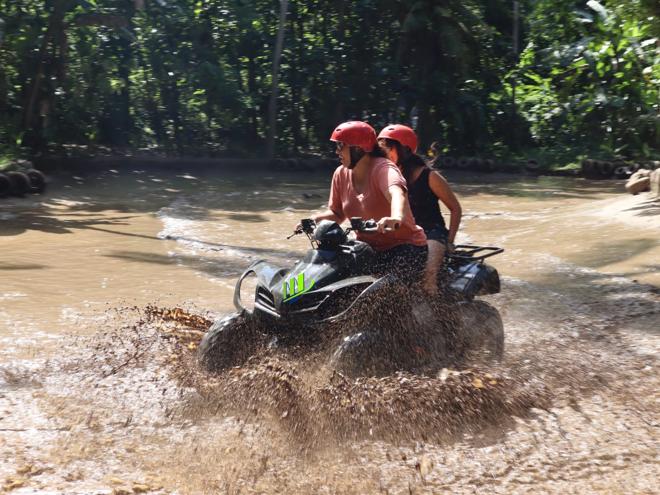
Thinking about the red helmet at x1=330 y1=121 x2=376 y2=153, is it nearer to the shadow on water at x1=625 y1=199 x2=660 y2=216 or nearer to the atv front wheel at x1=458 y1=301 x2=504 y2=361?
the atv front wheel at x1=458 y1=301 x2=504 y2=361

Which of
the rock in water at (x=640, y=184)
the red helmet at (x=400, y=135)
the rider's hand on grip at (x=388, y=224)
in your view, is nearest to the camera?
the rider's hand on grip at (x=388, y=224)

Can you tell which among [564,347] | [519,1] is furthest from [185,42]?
[564,347]

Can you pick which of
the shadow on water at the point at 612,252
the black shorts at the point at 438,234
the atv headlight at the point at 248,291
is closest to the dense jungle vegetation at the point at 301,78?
the shadow on water at the point at 612,252

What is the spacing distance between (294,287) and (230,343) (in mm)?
603

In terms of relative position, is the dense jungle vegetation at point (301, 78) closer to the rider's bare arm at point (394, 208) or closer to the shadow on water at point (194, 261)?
the shadow on water at point (194, 261)

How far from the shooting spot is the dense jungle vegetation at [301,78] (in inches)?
792

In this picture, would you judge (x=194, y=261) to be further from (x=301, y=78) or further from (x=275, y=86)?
(x=301, y=78)

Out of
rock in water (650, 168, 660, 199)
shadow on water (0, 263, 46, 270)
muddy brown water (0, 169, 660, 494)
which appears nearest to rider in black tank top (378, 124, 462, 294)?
muddy brown water (0, 169, 660, 494)

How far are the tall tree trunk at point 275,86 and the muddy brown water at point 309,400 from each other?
532 inches

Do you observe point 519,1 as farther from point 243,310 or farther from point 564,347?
point 243,310

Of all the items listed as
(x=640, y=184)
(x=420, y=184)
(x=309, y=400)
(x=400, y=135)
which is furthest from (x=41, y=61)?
(x=309, y=400)

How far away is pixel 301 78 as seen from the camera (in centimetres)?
2355

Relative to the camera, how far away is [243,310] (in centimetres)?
520

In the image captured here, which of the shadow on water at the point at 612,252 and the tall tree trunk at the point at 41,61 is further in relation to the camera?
the tall tree trunk at the point at 41,61
